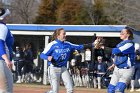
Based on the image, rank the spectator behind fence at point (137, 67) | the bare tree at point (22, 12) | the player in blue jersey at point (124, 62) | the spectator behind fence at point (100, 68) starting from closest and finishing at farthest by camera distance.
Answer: the player in blue jersey at point (124, 62), the spectator behind fence at point (137, 67), the spectator behind fence at point (100, 68), the bare tree at point (22, 12)

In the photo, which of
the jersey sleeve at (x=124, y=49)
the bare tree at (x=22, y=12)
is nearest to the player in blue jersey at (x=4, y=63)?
the jersey sleeve at (x=124, y=49)

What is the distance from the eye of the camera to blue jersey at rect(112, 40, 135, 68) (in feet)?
35.1

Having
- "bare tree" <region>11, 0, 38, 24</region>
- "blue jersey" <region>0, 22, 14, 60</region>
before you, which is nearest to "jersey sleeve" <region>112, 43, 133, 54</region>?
"blue jersey" <region>0, 22, 14, 60</region>

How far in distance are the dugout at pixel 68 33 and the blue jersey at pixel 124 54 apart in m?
10.2

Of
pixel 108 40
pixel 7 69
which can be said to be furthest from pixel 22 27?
pixel 7 69

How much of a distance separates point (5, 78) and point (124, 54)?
3725 millimetres

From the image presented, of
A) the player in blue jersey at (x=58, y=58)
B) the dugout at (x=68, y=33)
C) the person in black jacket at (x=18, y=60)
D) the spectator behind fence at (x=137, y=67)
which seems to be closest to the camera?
the player in blue jersey at (x=58, y=58)

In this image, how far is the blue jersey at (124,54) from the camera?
10711 millimetres

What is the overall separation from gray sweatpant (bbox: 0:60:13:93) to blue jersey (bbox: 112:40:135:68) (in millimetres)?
3425

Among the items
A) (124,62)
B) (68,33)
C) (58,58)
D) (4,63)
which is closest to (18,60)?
(68,33)

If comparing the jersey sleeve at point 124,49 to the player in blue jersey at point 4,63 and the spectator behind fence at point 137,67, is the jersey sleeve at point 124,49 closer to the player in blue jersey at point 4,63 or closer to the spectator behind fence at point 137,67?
the player in blue jersey at point 4,63

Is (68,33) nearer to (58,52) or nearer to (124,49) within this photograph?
(58,52)

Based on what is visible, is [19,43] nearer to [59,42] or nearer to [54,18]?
[59,42]

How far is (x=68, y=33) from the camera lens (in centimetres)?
2194
